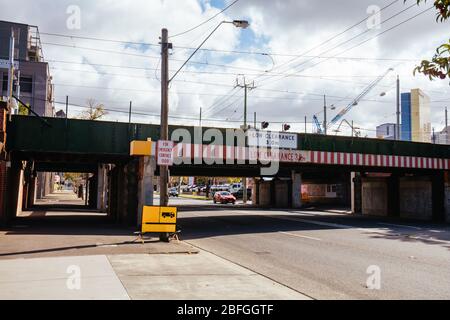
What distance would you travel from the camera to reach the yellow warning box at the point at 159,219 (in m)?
16.5

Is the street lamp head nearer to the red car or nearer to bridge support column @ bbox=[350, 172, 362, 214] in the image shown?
bridge support column @ bbox=[350, 172, 362, 214]

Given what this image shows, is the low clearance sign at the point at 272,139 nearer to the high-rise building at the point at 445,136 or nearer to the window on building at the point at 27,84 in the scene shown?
the window on building at the point at 27,84

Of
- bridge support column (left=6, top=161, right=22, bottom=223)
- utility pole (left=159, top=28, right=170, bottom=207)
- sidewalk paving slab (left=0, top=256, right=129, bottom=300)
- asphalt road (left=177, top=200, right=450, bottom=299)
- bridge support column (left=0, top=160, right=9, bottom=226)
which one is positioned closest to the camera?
sidewalk paving slab (left=0, top=256, right=129, bottom=300)

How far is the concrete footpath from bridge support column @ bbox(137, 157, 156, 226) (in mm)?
9648

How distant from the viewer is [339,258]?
1320cm

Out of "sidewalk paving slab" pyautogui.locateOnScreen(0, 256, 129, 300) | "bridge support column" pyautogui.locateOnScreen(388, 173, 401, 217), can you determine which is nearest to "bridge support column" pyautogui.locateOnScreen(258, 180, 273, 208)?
"bridge support column" pyautogui.locateOnScreen(388, 173, 401, 217)

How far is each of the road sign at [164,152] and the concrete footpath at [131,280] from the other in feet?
15.4

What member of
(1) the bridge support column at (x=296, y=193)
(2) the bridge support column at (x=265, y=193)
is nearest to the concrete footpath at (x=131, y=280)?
(1) the bridge support column at (x=296, y=193)

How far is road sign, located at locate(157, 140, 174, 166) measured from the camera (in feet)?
53.8

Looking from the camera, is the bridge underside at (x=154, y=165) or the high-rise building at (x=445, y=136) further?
the high-rise building at (x=445, y=136)

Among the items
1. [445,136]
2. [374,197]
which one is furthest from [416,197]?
[445,136]

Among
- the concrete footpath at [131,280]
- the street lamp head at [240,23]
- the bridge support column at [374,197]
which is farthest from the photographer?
the bridge support column at [374,197]
